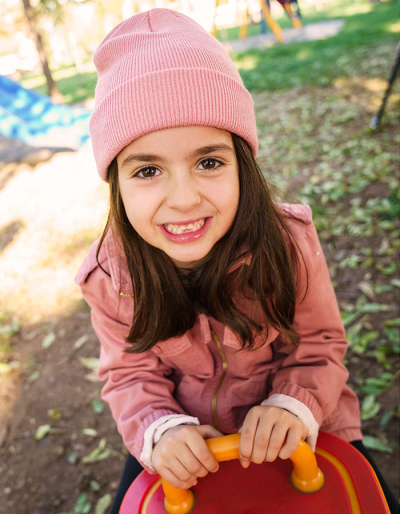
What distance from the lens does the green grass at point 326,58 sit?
7.79 meters

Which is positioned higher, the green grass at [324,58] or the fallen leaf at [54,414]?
the fallen leaf at [54,414]

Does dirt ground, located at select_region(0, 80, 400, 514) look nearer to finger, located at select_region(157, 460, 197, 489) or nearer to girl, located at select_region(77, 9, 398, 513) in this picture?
girl, located at select_region(77, 9, 398, 513)

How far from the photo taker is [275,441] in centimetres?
112

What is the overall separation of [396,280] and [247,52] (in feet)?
37.2

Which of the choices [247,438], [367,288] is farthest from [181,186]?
[367,288]

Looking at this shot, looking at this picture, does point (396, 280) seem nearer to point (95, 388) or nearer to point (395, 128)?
point (95, 388)

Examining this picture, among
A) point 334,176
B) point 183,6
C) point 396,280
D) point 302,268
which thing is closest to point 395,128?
point 334,176

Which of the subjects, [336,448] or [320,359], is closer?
[336,448]

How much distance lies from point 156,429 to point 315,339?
63cm

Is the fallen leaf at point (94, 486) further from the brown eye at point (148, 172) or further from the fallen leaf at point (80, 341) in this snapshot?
the brown eye at point (148, 172)

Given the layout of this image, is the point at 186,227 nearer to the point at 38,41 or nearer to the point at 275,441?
the point at 275,441

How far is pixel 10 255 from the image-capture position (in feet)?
14.2

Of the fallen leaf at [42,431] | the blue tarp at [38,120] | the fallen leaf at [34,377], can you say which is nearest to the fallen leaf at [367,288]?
the fallen leaf at [42,431]

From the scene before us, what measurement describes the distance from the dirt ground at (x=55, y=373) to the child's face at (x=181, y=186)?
0.62 m
